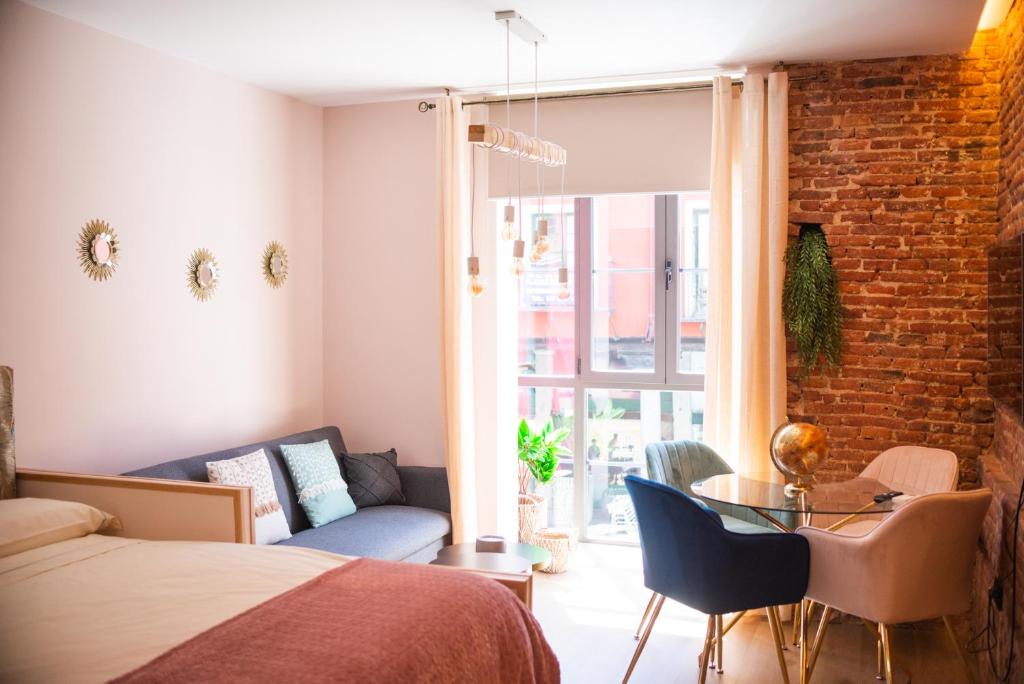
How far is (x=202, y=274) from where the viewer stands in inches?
182

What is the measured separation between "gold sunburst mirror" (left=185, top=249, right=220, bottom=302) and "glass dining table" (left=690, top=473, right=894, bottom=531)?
2.69 m

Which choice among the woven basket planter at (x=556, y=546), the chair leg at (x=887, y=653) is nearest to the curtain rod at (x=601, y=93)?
the woven basket planter at (x=556, y=546)

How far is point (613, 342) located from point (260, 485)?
2666 millimetres

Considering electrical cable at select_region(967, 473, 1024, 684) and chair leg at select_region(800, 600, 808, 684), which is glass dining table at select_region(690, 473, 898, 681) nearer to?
chair leg at select_region(800, 600, 808, 684)

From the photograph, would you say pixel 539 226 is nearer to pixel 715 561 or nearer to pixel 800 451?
pixel 800 451

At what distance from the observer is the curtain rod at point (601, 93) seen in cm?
487

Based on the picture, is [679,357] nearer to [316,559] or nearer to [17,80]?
[316,559]

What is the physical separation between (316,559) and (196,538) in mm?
710

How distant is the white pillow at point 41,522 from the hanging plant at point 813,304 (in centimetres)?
330

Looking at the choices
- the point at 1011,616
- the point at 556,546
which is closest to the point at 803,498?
the point at 1011,616

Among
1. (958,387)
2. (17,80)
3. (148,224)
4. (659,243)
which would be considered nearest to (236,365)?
(148,224)

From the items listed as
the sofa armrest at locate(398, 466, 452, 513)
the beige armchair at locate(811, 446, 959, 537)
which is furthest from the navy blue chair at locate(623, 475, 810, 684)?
the sofa armrest at locate(398, 466, 452, 513)

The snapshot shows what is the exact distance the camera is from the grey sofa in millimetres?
4176

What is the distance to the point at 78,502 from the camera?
351cm
